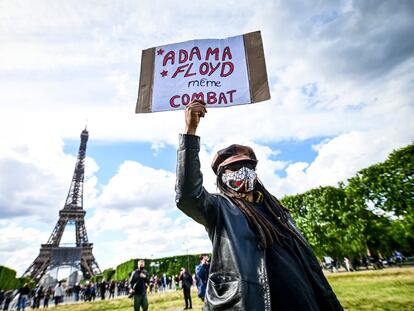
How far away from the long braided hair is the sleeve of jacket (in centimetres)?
29

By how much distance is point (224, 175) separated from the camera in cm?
224

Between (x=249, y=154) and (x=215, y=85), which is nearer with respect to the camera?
(x=249, y=154)

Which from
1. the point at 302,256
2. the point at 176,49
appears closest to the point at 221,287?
the point at 302,256

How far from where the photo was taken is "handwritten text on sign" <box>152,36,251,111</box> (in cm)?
281

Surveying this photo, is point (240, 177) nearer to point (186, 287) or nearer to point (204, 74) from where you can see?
point (204, 74)

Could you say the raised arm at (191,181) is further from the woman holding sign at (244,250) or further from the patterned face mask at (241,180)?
the patterned face mask at (241,180)

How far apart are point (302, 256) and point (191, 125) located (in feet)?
4.17

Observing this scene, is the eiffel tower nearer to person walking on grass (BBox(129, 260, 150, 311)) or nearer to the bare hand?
person walking on grass (BBox(129, 260, 150, 311))

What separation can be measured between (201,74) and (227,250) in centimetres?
195

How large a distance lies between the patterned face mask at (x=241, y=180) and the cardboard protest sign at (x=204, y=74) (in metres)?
0.89

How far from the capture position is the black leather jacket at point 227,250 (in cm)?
155

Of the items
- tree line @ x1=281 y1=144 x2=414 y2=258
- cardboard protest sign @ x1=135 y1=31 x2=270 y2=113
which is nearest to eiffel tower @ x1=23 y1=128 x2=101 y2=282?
tree line @ x1=281 y1=144 x2=414 y2=258

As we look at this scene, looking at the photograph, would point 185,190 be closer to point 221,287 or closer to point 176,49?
point 221,287

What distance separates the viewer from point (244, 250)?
67.5 inches
